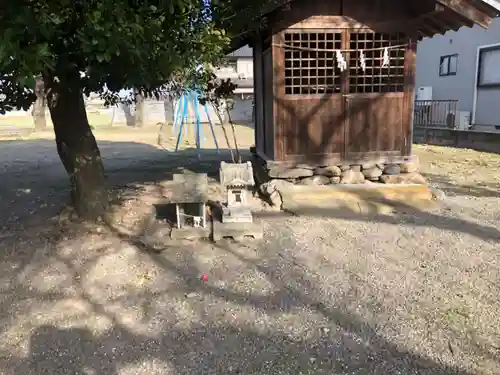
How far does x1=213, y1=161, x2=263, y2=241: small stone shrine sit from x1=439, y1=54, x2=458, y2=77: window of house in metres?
14.5

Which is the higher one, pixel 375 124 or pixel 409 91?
pixel 409 91

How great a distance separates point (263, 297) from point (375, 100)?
13.5 feet

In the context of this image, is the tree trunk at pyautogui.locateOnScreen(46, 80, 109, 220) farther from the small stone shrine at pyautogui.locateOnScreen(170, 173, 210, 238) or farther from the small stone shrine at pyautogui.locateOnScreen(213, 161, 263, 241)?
the small stone shrine at pyautogui.locateOnScreen(213, 161, 263, 241)

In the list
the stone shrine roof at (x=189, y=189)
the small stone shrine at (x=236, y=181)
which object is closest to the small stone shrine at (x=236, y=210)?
the small stone shrine at (x=236, y=181)

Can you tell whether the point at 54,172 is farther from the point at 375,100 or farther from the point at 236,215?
the point at 375,100

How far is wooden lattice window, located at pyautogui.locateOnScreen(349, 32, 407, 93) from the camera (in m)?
6.68

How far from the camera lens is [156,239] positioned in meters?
5.09

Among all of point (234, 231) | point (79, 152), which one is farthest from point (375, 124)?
point (79, 152)

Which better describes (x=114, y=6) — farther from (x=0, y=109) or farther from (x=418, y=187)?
(x=418, y=187)

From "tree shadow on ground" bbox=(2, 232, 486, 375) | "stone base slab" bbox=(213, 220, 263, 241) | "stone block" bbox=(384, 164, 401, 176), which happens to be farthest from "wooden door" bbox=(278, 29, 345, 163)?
"tree shadow on ground" bbox=(2, 232, 486, 375)

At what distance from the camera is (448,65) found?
57.1 feet

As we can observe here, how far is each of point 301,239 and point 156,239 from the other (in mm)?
1648

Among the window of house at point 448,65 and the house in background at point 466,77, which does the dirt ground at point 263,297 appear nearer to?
the house in background at point 466,77

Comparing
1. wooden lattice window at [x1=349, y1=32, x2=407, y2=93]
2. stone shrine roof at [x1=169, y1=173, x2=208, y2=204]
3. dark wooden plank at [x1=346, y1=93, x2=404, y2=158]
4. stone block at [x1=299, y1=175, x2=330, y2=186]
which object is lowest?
stone block at [x1=299, y1=175, x2=330, y2=186]
